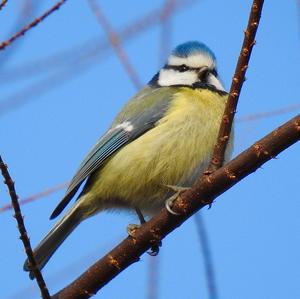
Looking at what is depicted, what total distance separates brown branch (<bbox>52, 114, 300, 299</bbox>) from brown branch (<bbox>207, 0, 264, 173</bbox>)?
3.0 inches

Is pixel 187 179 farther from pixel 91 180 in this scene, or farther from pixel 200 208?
pixel 200 208

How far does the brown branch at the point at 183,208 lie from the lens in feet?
5.46

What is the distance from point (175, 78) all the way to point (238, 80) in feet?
5.00

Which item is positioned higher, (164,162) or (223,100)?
(223,100)

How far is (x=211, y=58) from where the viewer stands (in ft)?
10.4

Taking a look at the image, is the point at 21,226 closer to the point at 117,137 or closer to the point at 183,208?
the point at 183,208

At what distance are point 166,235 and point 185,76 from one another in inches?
52.7

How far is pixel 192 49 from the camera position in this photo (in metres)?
3.19

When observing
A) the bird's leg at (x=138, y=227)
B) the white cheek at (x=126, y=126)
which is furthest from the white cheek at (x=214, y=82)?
the bird's leg at (x=138, y=227)

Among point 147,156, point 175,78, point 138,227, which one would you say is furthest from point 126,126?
point 138,227

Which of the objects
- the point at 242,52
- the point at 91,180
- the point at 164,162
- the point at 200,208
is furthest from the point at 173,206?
the point at 91,180

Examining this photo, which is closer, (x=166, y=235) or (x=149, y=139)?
(x=166, y=235)

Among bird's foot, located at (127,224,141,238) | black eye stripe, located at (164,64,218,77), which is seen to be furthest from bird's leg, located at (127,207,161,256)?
black eye stripe, located at (164,64,218,77)

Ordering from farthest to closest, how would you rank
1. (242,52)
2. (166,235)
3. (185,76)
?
(185,76), (166,235), (242,52)
